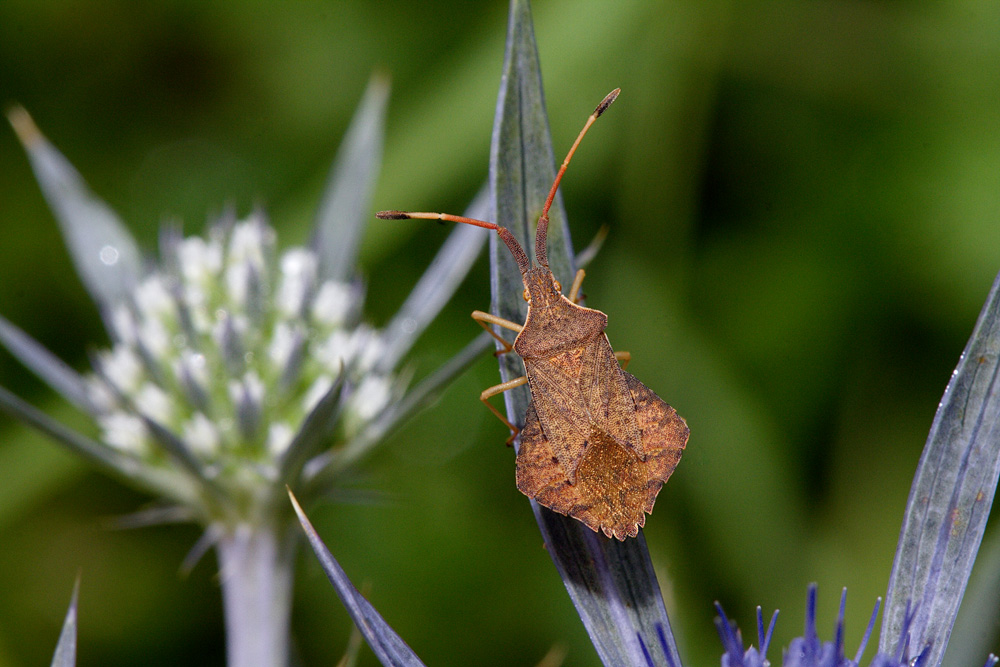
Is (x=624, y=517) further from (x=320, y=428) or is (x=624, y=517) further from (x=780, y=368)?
(x=780, y=368)

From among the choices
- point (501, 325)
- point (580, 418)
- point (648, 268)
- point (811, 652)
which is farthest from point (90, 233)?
point (811, 652)

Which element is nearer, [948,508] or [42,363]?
[948,508]

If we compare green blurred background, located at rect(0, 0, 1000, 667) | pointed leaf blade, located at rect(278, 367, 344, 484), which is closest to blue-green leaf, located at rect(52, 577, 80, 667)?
pointed leaf blade, located at rect(278, 367, 344, 484)

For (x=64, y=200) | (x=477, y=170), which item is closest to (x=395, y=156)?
(x=477, y=170)

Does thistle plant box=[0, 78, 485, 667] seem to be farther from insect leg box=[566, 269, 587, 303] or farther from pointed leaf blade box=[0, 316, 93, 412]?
insect leg box=[566, 269, 587, 303]

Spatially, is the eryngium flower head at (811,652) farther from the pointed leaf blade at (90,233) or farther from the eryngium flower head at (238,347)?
the pointed leaf blade at (90,233)

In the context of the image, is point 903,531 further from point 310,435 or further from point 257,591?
point 257,591

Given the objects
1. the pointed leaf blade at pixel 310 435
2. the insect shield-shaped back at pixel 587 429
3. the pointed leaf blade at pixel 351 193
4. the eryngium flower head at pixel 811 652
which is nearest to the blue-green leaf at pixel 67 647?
the pointed leaf blade at pixel 310 435
